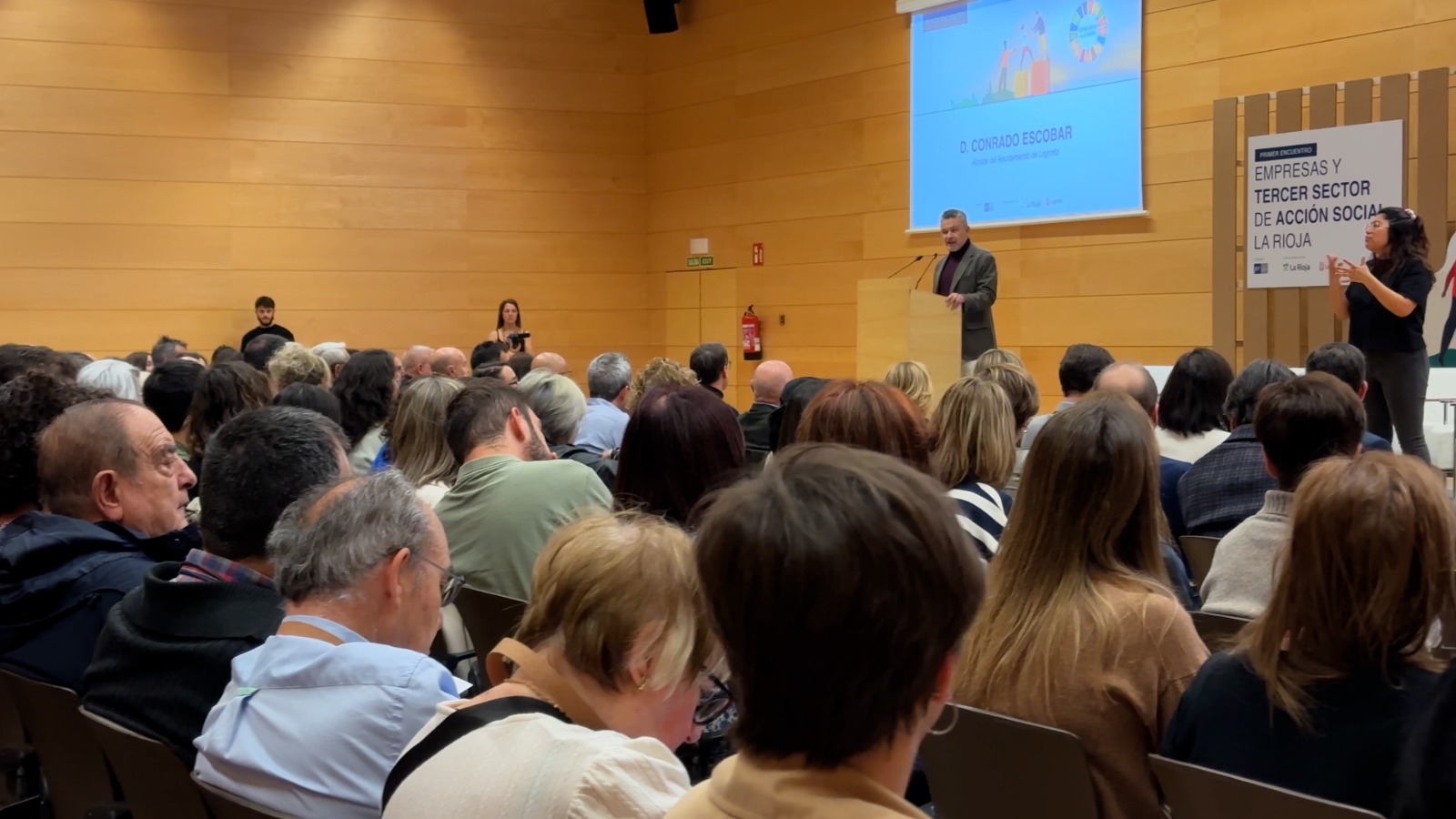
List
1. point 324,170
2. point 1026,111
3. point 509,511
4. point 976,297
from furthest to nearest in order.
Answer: point 324,170
point 1026,111
point 976,297
point 509,511

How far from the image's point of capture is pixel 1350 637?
1751 millimetres

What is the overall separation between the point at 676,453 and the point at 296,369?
332 centimetres

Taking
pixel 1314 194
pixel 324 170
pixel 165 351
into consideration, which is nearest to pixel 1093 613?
pixel 1314 194

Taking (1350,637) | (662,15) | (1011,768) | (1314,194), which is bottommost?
(1011,768)

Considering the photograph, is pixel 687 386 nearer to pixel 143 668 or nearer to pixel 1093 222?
pixel 143 668

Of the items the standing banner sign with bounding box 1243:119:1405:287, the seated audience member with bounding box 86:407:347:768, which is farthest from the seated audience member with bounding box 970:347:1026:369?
the standing banner sign with bounding box 1243:119:1405:287

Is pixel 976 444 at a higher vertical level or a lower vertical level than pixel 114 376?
lower

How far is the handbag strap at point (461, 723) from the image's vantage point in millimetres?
1461

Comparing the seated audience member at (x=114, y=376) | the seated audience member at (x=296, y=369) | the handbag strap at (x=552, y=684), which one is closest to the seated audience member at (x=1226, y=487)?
the handbag strap at (x=552, y=684)

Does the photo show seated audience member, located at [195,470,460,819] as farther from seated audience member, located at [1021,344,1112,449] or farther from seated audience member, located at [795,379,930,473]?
seated audience member, located at [1021,344,1112,449]

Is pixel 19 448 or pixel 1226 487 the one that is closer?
pixel 19 448

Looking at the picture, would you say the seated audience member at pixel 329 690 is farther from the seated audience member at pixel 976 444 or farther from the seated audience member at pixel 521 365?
the seated audience member at pixel 521 365

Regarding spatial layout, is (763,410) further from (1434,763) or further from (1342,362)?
(1434,763)

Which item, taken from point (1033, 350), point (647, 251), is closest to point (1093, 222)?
point (1033, 350)
